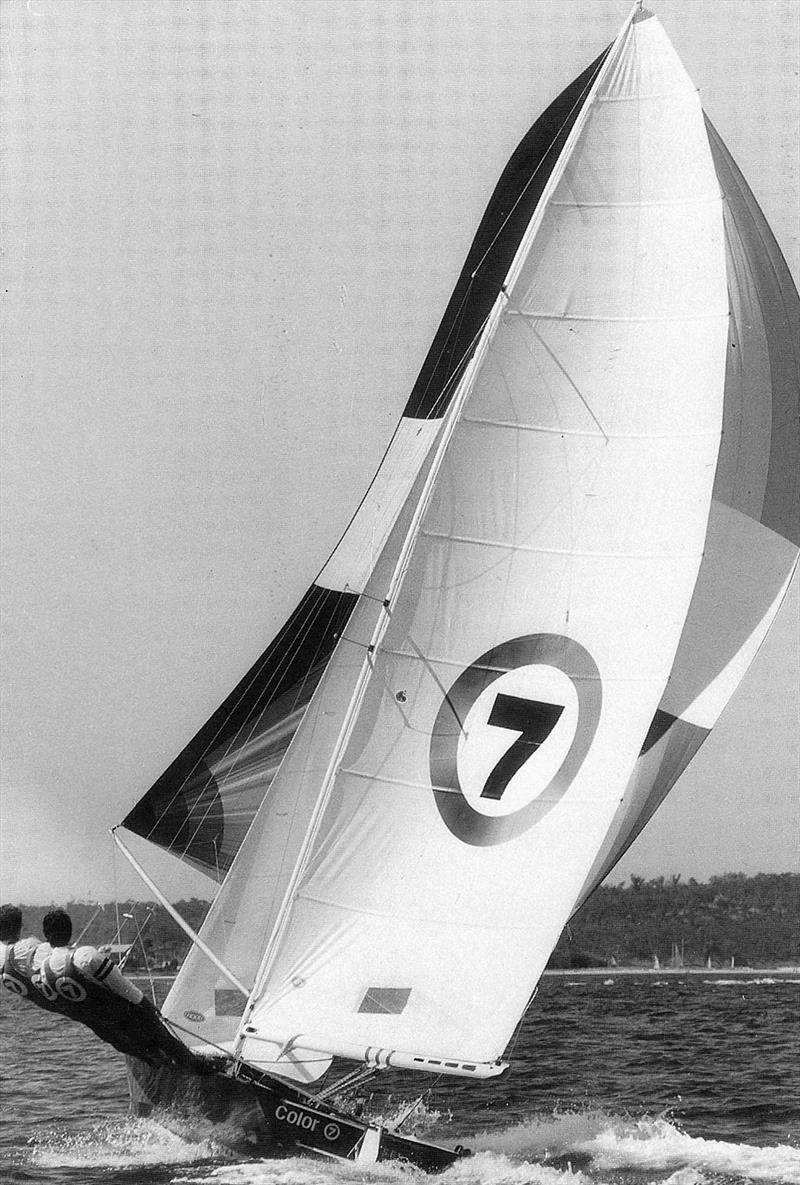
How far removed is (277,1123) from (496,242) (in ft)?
24.0

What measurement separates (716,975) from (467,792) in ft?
226

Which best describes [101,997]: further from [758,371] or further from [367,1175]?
[758,371]

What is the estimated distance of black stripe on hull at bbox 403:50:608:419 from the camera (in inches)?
481

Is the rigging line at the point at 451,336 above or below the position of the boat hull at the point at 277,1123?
above

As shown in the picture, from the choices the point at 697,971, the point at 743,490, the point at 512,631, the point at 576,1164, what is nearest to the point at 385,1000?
the point at 576,1164

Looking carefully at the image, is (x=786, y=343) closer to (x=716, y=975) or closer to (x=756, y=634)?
(x=756, y=634)

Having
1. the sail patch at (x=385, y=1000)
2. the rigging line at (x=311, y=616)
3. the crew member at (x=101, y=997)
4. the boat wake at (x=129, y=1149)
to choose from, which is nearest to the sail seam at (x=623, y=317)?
the rigging line at (x=311, y=616)

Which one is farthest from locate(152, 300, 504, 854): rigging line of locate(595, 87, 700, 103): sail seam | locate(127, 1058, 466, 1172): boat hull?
locate(127, 1058, 466, 1172): boat hull

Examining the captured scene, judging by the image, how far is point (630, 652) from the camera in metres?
11.8

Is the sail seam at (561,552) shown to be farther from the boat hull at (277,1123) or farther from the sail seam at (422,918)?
the boat hull at (277,1123)

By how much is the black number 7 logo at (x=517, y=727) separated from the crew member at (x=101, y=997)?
3.08 metres

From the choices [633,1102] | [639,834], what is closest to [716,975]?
[633,1102]

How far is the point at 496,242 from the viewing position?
40.3ft

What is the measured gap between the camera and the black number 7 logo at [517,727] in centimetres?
1167
